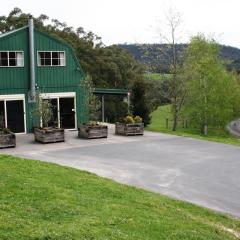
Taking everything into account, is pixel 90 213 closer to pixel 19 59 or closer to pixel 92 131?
pixel 92 131

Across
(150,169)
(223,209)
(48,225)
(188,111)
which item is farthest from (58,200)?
(188,111)

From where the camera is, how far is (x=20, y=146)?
2084cm

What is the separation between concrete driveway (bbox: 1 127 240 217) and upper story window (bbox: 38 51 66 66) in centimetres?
410

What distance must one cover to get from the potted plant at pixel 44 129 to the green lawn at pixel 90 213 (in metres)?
8.29

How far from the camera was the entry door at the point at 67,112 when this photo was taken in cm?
2619

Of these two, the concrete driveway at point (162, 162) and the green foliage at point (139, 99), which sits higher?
the green foliage at point (139, 99)

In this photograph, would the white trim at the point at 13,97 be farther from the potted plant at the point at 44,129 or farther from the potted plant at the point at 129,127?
the potted plant at the point at 129,127

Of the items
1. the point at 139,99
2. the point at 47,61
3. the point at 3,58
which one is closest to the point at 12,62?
the point at 3,58

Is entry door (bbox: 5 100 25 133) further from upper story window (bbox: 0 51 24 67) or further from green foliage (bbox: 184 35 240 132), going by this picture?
green foliage (bbox: 184 35 240 132)

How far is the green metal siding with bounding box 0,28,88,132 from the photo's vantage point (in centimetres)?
2441

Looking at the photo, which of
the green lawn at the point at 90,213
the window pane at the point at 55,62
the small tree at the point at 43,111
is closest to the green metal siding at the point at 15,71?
the window pane at the point at 55,62

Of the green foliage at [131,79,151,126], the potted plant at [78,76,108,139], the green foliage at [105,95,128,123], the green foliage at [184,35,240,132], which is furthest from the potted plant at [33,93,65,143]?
the green foliage at [105,95,128,123]

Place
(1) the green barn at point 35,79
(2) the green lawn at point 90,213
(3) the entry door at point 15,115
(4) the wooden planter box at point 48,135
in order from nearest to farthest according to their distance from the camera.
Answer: (2) the green lawn at point 90,213 → (4) the wooden planter box at point 48,135 → (1) the green barn at point 35,79 → (3) the entry door at point 15,115

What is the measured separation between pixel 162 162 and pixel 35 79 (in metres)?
10.3
